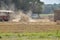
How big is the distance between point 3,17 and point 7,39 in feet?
59.5

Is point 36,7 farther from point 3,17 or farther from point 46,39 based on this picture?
point 46,39

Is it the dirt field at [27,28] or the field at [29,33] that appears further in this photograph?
the dirt field at [27,28]

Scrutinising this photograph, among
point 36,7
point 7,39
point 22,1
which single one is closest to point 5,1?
point 22,1

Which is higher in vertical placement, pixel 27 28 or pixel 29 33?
pixel 29 33

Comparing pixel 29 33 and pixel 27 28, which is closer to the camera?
pixel 29 33

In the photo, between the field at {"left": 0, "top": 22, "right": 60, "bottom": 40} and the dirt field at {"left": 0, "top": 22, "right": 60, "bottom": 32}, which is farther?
the dirt field at {"left": 0, "top": 22, "right": 60, "bottom": 32}

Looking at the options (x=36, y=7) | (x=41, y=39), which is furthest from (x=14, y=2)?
(x=41, y=39)

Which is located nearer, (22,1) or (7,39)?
(7,39)

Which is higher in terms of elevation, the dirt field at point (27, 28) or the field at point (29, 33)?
the field at point (29, 33)

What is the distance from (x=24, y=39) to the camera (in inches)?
522

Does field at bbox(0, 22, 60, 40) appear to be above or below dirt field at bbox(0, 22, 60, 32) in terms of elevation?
above

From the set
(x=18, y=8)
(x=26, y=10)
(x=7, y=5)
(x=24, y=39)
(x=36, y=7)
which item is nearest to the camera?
(x=24, y=39)

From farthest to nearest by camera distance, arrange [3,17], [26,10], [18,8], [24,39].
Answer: [26,10], [18,8], [3,17], [24,39]

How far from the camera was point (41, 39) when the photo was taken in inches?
535
